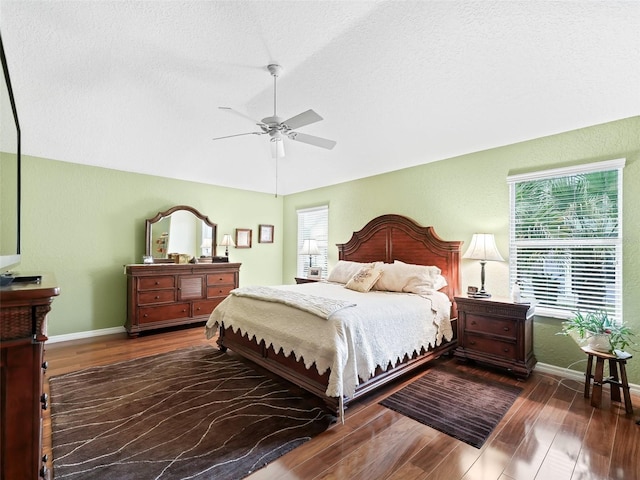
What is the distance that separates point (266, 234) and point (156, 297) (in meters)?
2.56

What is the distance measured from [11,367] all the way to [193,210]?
466 centimetres

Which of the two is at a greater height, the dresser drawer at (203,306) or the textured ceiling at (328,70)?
the textured ceiling at (328,70)

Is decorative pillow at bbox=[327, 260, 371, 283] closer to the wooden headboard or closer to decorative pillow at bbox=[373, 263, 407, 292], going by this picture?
the wooden headboard

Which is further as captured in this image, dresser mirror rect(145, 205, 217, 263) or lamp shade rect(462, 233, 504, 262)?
dresser mirror rect(145, 205, 217, 263)

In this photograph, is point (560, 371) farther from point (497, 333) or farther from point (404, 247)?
point (404, 247)

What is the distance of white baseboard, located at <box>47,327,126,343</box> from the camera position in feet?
13.8

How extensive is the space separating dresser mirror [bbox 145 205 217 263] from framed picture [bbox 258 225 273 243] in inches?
41.8

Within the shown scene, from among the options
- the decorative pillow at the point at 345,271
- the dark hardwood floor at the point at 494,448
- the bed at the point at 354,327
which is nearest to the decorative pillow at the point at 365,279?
the bed at the point at 354,327

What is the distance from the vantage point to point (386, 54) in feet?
9.18

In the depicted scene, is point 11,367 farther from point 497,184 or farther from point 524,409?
point 497,184

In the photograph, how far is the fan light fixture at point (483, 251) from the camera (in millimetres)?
3432

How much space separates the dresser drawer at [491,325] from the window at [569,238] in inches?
19.4

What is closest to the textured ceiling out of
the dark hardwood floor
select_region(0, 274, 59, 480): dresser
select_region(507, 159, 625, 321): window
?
select_region(507, 159, 625, 321): window

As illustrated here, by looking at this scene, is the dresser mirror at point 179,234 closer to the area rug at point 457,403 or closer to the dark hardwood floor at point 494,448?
the dark hardwood floor at point 494,448
